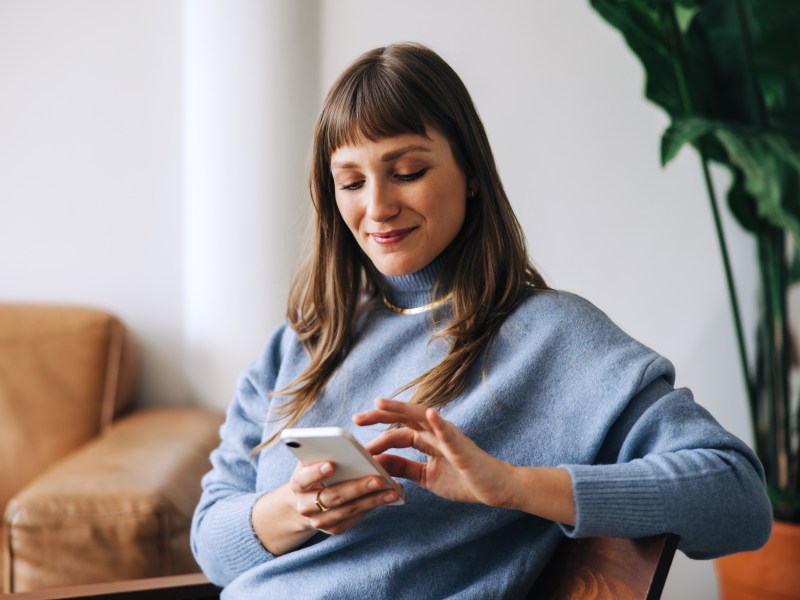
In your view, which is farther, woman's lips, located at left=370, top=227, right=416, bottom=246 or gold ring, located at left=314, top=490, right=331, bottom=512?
woman's lips, located at left=370, top=227, right=416, bottom=246

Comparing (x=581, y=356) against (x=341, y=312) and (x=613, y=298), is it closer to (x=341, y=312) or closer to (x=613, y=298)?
(x=341, y=312)

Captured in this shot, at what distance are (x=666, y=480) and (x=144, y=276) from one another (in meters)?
1.82

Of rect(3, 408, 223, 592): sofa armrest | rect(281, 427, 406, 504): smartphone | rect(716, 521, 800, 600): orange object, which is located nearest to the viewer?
rect(281, 427, 406, 504): smartphone

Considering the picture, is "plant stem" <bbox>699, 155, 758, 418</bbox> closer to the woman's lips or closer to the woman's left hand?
the woman's lips

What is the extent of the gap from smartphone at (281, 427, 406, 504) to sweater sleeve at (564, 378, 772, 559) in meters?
0.20

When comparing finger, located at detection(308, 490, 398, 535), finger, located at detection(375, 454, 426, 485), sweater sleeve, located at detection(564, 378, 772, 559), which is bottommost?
finger, located at detection(308, 490, 398, 535)

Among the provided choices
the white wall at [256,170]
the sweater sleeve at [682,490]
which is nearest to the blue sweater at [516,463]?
the sweater sleeve at [682,490]

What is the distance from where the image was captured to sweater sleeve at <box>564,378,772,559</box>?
93 cm

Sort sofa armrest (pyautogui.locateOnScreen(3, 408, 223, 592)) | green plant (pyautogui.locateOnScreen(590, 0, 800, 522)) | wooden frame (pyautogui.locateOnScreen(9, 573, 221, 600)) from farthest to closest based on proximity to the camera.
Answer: green plant (pyautogui.locateOnScreen(590, 0, 800, 522))
sofa armrest (pyautogui.locateOnScreen(3, 408, 223, 592))
wooden frame (pyautogui.locateOnScreen(9, 573, 221, 600))

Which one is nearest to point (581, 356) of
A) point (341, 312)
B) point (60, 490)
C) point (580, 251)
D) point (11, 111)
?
point (341, 312)

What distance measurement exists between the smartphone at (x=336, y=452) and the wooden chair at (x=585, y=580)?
0.24 m

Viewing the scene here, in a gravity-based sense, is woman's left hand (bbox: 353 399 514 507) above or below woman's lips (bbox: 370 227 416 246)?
below

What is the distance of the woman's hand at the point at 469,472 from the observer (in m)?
0.90

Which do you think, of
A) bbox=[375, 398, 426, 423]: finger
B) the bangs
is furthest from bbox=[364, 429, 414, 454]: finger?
the bangs
